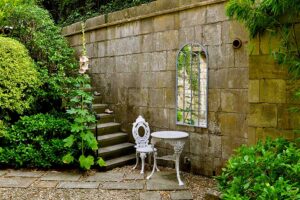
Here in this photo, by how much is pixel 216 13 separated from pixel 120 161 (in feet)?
9.18

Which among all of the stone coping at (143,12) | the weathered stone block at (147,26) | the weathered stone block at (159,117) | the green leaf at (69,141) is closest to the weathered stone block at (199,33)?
the stone coping at (143,12)

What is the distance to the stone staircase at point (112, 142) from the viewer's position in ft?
17.0

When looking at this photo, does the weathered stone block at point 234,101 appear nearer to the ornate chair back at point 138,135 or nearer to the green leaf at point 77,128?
the ornate chair back at point 138,135

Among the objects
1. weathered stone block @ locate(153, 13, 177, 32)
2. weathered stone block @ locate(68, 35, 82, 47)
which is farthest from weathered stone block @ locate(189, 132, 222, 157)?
weathered stone block @ locate(68, 35, 82, 47)

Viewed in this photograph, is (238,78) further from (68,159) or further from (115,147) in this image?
(68,159)

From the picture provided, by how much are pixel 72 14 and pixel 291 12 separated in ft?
22.7

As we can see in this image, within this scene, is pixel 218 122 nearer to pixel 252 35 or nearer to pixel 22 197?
pixel 252 35

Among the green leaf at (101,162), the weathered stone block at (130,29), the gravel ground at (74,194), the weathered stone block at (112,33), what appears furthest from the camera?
the weathered stone block at (112,33)

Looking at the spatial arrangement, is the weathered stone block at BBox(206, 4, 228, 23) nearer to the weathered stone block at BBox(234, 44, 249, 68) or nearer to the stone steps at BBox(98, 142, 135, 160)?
the weathered stone block at BBox(234, 44, 249, 68)

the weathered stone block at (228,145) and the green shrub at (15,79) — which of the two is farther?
the green shrub at (15,79)

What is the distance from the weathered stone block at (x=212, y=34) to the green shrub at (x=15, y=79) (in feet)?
9.82

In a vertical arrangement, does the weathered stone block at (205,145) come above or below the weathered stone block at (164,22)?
below

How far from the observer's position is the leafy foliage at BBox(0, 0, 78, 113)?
5535 mm

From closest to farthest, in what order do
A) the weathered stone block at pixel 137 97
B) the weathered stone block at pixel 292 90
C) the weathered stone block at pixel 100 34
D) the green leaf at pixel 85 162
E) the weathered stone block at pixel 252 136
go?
the weathered stone block at pixel 292 90
the weathered stone block at pixel 252 136
the green leaf at pixel 85 162
the weathered stone block at pixel 137 97
the weathered stone block at pixel 100 34
